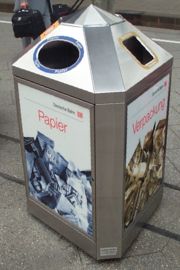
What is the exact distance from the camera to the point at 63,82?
6.44 ft

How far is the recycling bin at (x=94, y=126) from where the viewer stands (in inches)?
76.6

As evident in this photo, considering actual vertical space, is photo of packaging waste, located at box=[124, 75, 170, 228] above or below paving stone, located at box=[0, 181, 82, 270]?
above

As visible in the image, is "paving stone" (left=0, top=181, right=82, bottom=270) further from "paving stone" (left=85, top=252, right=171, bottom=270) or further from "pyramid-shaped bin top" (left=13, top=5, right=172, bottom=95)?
"pyramid-shaped bin top" (left=13, top=5, right=172, bottom=95)

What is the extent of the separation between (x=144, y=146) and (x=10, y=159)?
1.52 meters

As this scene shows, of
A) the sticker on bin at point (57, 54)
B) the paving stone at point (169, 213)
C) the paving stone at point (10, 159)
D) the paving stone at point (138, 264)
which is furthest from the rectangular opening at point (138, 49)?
the paving stone at point (10, 159)

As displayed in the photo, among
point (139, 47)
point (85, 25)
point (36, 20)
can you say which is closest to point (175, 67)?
point (36, 20)

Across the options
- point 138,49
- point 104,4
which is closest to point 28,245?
point 138,49

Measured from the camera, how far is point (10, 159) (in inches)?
136

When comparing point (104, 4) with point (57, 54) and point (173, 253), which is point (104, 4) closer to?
point (57, 54)

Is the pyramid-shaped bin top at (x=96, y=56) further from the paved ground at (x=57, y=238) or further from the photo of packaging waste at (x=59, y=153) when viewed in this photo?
the paved ground at (x=57, y=238)

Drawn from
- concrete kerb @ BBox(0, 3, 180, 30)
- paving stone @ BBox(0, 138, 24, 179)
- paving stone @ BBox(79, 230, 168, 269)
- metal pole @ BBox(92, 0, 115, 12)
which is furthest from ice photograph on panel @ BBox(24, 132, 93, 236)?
concrete kerb @ BBox(0, 3, 180, 30)

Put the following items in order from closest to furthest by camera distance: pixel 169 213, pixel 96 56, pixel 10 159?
pixel 96 56 → pixel 169 213 → pixel 10 159

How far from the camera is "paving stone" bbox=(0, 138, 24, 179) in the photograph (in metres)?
3.29

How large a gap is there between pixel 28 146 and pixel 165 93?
856 millimetres
